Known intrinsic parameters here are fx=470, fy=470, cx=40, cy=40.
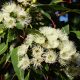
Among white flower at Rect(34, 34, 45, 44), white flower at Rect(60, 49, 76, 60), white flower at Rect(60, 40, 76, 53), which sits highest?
white flower at Rect(34, 34, 45, 44)

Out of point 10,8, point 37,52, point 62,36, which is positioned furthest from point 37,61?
point 10,8

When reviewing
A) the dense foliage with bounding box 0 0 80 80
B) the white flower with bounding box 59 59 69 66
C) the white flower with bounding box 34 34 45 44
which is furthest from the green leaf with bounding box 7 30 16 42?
the white flower with bounding box 59 59 69 66

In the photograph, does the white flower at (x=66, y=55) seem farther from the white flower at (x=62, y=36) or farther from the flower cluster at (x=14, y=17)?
the flower cluster at (x=14, y=17)

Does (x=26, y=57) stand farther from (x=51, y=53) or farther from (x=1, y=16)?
(x=1, y=16)

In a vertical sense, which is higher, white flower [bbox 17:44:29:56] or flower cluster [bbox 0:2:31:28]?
flower cluster [bbox 0:2:31:28]

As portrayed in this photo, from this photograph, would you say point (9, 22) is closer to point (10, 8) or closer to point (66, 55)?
point (10, 8)

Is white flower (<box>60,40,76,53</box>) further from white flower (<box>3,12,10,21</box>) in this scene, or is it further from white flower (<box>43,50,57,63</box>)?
white flower (<box>3,12,10,21</box>)

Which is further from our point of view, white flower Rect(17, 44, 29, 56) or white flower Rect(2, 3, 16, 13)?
white flower Rect(2, 3, 16, 13)

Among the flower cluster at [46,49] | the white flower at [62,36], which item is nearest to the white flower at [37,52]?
the flower cluster at [46,49]
